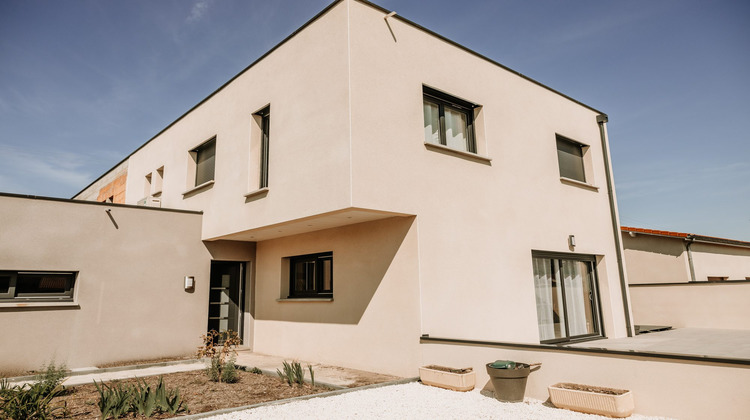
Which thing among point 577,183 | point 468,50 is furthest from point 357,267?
point 577,183

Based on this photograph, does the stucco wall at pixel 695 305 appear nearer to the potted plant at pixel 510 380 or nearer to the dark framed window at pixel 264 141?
the potted plant at pixel 510 380

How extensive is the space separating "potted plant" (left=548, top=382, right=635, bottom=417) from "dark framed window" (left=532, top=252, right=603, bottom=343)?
4147 mm

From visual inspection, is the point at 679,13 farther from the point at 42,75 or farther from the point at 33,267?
the point at 42,75

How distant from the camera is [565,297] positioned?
9.99 metres

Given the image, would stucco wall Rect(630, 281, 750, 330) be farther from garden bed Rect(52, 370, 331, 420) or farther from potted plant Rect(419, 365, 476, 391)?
garden bed Rect(52, 370, 331, 420)

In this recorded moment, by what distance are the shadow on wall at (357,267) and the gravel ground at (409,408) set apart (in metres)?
1.77

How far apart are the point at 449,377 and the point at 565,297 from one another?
5.06m

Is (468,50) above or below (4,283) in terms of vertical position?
above

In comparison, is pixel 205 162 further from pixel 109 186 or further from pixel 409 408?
pixel 109 186

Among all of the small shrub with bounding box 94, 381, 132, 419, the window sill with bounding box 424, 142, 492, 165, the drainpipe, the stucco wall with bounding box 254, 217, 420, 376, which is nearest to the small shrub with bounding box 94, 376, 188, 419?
the small shrub with bounding box 94, 381, 132, 419

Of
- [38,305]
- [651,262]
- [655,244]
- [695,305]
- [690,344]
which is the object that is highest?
Result: [655,244]

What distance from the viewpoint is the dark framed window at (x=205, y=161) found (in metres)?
11.3

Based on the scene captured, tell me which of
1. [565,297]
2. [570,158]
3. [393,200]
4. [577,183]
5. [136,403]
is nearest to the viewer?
[136,403]

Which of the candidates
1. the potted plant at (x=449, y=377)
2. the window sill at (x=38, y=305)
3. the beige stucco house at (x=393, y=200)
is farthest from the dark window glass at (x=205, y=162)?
the potted plant at (x=449, y=377)
